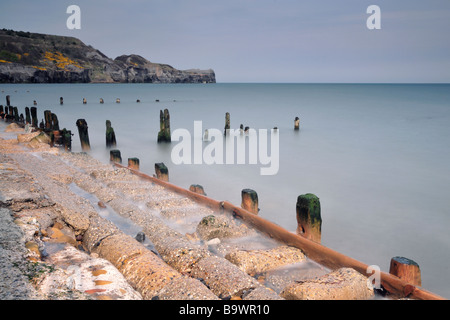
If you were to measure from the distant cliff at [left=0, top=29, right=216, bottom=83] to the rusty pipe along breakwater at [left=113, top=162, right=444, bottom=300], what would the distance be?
378ft

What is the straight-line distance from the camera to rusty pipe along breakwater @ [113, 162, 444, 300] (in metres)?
3.38

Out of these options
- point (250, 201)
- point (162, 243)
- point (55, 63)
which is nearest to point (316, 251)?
point (250, 201)

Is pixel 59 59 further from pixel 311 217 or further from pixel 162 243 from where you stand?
pixel 311 217

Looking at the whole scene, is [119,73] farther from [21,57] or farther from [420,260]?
[420,260]

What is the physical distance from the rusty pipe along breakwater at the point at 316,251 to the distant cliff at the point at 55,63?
378 feet

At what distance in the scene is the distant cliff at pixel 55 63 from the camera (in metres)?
103

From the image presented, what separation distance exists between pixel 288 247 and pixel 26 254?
3.05 m

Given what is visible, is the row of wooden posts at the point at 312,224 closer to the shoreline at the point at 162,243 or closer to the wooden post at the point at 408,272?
the wooden post at the point at 408,272

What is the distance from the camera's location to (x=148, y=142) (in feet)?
59.1

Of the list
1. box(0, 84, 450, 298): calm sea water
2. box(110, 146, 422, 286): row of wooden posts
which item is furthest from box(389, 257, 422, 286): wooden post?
box(0, 84, 450, 298): calm sea water

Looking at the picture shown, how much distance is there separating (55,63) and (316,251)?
131 m

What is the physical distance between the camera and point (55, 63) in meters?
116

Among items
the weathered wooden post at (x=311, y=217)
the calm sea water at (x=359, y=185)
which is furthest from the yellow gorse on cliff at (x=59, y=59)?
the weathered wooden post at (x=311, y=217)

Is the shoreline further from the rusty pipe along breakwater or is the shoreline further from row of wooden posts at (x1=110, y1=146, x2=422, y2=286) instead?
row of wooden posts at (x1=110, y1=146, x2=422, y2=286)
